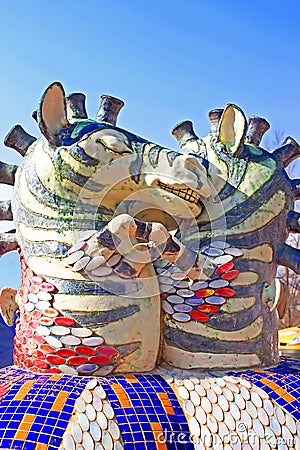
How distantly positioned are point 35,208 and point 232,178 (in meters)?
1.10

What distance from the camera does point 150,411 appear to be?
7.80 ft

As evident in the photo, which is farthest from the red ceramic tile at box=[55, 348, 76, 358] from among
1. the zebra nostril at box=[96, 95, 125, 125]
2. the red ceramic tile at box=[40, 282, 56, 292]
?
the zebra nostril at box=[96, 95, 125, 125]

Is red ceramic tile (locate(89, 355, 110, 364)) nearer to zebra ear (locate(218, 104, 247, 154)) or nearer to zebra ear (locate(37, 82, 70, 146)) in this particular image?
zebra ear (locate(37, 82, 70, 146))

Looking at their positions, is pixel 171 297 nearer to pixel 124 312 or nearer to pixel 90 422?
pixel 124 312

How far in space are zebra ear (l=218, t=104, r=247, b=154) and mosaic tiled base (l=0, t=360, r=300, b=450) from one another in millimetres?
1263

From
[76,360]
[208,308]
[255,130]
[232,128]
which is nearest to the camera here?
[76,360]

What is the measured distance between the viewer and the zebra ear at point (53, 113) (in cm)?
276

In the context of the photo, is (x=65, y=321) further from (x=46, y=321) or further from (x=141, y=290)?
(x=141, y=290)

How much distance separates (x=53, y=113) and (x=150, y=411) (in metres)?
1.51

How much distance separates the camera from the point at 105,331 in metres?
2.60

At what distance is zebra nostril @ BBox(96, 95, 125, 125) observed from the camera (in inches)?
125

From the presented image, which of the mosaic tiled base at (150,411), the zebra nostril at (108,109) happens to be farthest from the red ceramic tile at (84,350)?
the zebra nostril at (108,109)

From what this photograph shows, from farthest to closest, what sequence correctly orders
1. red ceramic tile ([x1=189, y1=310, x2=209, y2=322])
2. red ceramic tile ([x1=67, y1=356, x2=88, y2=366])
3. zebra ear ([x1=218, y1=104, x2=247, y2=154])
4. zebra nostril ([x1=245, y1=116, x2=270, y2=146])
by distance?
zebra nostril ([x1=245, y1=116, x2=270, y2=146])
zebra ear ([x1=218, y1=104, x2=247, y2=154])
red ceramic tile ([x1=189, y1=310, x2=209, y2=322])
red ceramic tile ([x1=67, y1=356, x2=88, y2=366])

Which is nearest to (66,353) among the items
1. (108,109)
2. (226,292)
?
(226,292)
